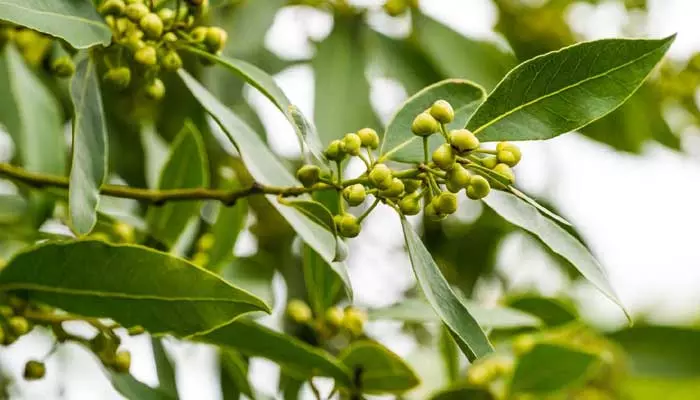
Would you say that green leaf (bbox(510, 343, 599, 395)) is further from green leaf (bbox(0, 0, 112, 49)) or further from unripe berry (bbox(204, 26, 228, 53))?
green leaf (bbox(0, 0, 112, 49))

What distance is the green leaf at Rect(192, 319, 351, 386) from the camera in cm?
111

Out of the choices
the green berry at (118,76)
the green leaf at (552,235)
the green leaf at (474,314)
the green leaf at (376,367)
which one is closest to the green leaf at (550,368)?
the green leaf at (474,314)

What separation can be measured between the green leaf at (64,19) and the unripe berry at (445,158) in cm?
33

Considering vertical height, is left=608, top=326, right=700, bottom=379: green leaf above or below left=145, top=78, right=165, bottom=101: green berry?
above

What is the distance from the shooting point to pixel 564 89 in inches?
35.3

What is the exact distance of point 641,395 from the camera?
238 centimetres

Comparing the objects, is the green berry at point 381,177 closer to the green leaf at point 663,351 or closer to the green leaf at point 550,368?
the green leaf at point 550,368


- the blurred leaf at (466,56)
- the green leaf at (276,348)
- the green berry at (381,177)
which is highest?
the blurred leaf at (466,56)

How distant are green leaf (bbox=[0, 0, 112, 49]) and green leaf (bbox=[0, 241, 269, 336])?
0.19 metres

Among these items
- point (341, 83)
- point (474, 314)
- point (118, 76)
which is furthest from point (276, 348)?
point (341, 83)

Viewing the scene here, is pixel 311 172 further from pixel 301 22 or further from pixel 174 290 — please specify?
pixel 301 22

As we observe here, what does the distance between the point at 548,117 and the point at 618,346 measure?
3.89 feet

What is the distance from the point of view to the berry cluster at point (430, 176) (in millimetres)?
841

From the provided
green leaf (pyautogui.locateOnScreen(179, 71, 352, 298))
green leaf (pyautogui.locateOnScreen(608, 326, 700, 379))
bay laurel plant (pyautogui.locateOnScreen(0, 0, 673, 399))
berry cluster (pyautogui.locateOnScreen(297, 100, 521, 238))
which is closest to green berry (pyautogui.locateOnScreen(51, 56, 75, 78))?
bay laurel plant (pyautogui.locateOnScreen(0, 0, 673, 399))
